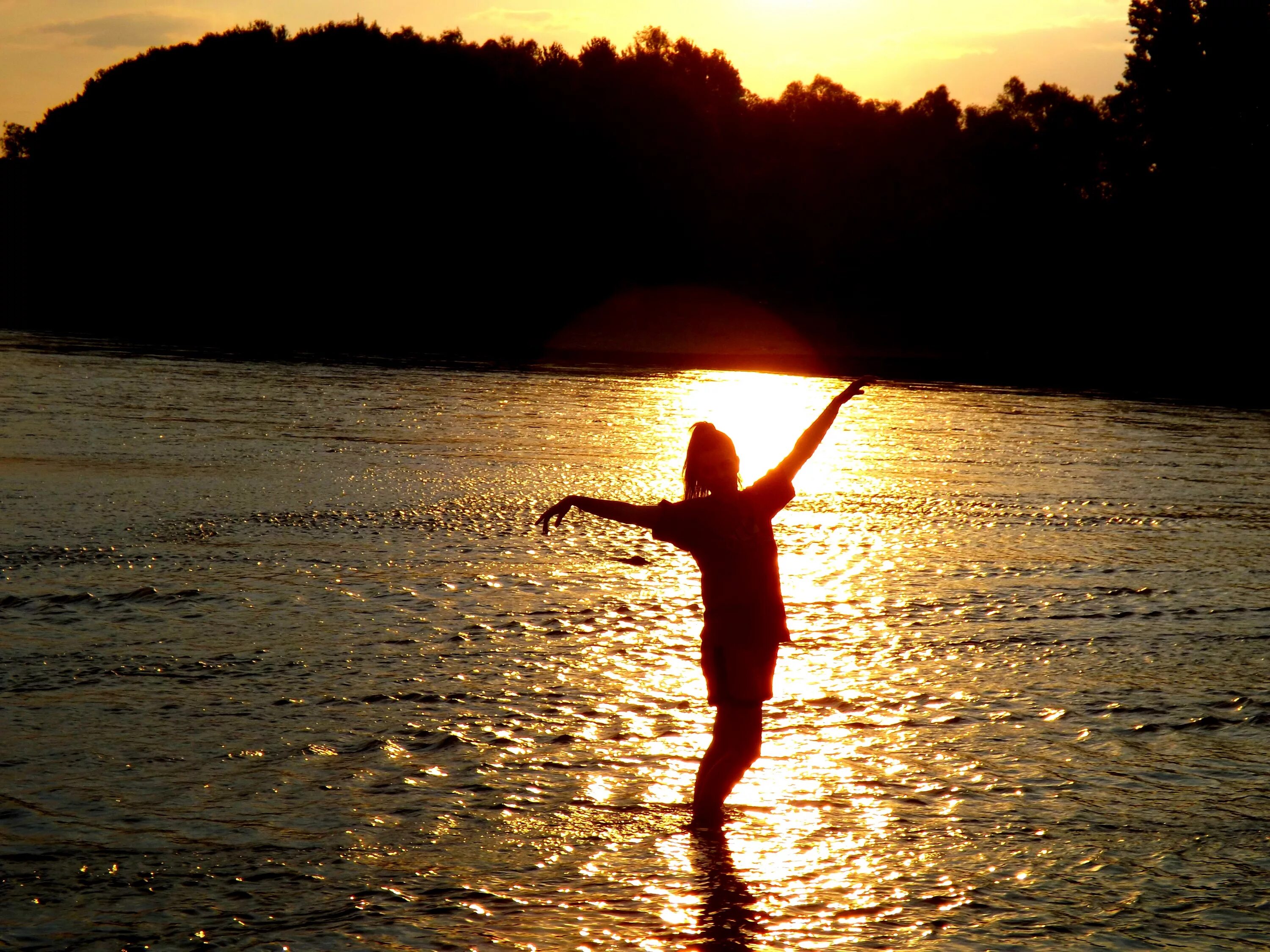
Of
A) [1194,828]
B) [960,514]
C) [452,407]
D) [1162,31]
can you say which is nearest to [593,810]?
[1194,828]

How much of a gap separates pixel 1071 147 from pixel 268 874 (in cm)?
6498

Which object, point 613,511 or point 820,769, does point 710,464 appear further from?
point 820,769

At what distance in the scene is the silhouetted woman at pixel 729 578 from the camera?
4.88m

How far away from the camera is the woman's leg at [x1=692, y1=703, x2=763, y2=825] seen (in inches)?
195

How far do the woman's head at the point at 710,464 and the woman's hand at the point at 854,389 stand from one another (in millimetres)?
424

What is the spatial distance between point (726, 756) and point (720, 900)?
1.96 ft

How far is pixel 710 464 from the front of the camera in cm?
488

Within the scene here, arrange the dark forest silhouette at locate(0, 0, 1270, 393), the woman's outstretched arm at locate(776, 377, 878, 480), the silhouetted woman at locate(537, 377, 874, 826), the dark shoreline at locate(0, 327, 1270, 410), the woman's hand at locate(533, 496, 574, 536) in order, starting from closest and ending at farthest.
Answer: the woman's hand at locate(533, 496, 574, 536) < the silhouetted woman at locate(537, 377, 874, 826) < the woman's outstretched arm at locate(776, 377, 878, 480) < the dark shoreline at locate(0, 327, 1270, 410) < the dark forest silhouette at locate(0, 0, 1270, 393)

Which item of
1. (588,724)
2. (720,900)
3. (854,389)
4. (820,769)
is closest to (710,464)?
(854,389)

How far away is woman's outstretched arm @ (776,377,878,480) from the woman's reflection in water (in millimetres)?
1193

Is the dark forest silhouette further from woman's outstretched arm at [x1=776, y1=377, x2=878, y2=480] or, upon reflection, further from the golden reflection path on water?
woman's outstretched arm at [x1=776, y1=377, x2=878, y2=480]

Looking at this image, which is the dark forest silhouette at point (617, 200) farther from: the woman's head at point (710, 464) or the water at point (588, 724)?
the woman's head at point (710, 464)

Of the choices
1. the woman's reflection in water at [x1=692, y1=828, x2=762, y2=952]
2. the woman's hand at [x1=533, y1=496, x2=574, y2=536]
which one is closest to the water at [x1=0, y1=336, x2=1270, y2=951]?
the woman's reflection in water at [x1=692, y1=828, x2=762, y2=952]

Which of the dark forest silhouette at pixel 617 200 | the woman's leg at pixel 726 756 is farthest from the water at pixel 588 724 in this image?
the dark forest silhouette at pixel 617 200
